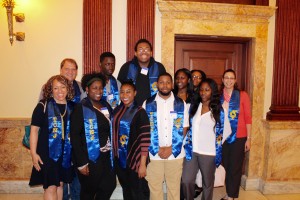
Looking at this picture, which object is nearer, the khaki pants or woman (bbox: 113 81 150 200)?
woman (bbox: 113 81 150 200)

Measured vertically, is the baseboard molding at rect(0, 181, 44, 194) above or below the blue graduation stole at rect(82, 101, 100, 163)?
below

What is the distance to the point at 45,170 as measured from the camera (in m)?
2.74

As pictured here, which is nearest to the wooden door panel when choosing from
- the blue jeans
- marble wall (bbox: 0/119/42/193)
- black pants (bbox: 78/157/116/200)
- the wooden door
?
the wooden door

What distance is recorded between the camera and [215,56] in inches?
175

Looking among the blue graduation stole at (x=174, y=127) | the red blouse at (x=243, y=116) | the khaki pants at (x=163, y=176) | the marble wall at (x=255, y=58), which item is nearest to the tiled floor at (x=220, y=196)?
the marble wall at (x=255, y=58)

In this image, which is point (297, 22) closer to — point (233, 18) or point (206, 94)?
point (233, 18)

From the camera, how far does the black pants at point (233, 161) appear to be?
3.58m

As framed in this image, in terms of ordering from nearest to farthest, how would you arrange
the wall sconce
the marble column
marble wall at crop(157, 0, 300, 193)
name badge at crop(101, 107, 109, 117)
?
name badge at crop(101, 107, 109, 117) < the wall sconce < marble wall at crop(157, 0, 300, 193) < the marble column

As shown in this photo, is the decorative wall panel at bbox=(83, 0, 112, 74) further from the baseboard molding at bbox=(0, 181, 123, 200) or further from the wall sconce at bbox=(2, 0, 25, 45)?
the baseboard molding at bbox=(0, 181, 123, 200)

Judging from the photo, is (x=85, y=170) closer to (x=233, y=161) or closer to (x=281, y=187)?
(x=233, y=161)

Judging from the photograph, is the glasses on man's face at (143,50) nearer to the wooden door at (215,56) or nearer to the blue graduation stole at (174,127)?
the blue graduation stole at (174,127)

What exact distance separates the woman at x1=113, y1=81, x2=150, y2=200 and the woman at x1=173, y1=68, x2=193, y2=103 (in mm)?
679

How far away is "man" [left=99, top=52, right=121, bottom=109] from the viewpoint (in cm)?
326

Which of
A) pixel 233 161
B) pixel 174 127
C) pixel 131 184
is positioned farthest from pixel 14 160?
pixel 233 161
